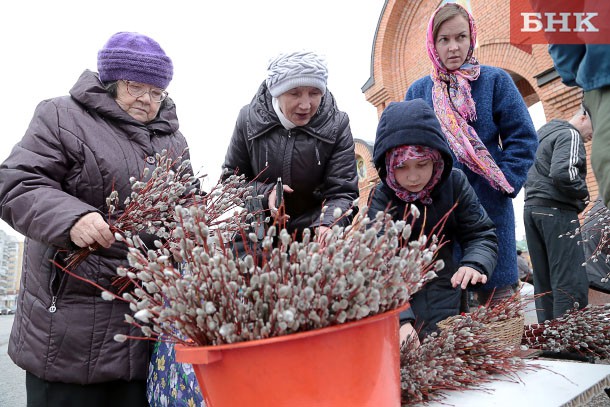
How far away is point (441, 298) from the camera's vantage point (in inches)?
80.0

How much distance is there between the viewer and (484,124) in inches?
101

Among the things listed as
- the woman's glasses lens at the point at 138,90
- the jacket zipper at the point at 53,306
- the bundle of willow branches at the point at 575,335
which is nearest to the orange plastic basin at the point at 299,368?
the jacket zipper at the point at 53,306

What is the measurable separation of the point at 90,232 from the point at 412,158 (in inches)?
48.9

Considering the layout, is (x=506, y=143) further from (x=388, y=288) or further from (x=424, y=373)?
(x=388, y=288)

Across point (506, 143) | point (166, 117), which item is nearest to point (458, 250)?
point (506, 143)

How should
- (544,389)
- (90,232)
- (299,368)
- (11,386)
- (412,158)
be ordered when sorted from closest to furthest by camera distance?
(299,368), (544,389), (90,232), (412,158), (11,386)

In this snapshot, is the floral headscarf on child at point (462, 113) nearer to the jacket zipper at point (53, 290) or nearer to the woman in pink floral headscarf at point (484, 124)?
the woman in pink floral headscarf at point (484, 124)

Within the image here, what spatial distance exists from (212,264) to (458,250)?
67.8 inches

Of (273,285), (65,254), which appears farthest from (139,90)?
(273,285)

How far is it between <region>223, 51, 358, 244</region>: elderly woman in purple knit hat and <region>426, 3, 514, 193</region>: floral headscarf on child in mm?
571

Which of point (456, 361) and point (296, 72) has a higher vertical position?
point (296, 72)

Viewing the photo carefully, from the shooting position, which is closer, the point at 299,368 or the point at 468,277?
the point at 299,368

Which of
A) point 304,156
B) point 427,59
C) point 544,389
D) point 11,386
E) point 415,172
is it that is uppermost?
point 427,59

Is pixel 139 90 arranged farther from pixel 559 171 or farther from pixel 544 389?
pixel 559 171
